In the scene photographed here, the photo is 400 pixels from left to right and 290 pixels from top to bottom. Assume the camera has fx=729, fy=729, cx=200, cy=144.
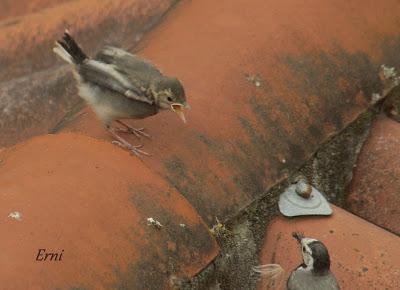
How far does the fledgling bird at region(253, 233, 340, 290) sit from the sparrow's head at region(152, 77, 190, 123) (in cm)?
54

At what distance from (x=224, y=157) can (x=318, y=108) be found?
0.49 meters

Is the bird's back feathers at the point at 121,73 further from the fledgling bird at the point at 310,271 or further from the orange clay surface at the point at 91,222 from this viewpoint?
the fledgling bird at the point at 310,271

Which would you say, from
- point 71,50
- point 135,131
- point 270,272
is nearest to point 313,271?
point 270,272

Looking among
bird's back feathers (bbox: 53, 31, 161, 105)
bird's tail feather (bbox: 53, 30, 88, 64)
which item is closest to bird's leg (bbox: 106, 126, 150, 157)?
bird's back feathers (bbox: 53, 31, 161, 105)

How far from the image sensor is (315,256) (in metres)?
1.93

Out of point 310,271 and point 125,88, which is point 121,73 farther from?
point 310,271

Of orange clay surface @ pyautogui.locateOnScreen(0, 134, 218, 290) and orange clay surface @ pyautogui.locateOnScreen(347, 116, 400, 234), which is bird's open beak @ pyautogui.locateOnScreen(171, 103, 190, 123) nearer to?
orange clay surface @ pyautogui.locateOnScreen(0, 134, 218, 290)

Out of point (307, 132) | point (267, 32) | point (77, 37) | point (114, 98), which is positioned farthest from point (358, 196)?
point (77, 37)

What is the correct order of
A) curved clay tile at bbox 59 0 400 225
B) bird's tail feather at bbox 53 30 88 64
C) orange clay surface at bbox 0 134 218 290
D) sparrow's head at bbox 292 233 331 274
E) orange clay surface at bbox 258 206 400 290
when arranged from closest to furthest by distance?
orange clay surface at bbox 0 134 218 290, sparrow's head at bbox 292 233 331 274, orange clay surface at bbox 258 206 400 290, curved clay tile at bbox 59 0 400 225, bird's tail feather at bbox 53 30 88 64

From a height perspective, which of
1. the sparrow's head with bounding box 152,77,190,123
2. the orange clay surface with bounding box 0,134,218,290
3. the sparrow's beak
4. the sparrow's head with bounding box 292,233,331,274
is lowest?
the orange clay surface with bounding box 0,134,218,290

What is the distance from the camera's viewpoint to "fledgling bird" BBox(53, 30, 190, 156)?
2.30 meters

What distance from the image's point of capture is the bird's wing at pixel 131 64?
2342mm

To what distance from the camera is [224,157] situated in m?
2.25

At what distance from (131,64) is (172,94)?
0.19 meters
